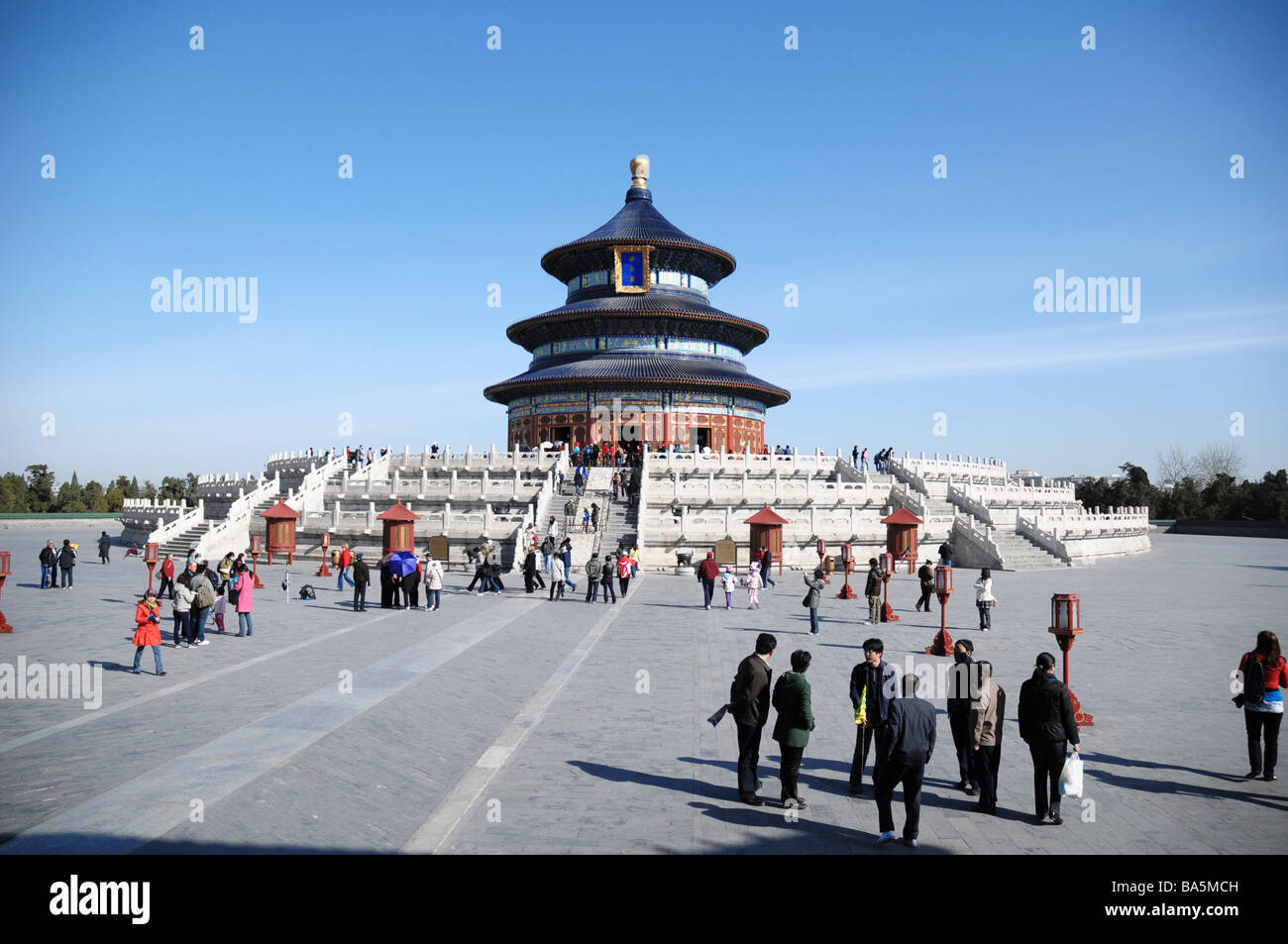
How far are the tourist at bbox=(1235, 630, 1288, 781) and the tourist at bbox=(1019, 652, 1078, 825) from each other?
252 centimetres

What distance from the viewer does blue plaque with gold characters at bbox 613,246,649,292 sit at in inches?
2110

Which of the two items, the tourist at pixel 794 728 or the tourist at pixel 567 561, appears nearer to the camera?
the tourist at pixel 794 728

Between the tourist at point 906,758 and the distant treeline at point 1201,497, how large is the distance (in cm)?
7249

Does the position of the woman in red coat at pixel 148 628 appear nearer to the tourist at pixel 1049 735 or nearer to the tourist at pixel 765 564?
the tourist at pixel 1049 735

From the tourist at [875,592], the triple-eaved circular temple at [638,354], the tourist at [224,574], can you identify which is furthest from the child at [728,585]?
the triple-eaved circular temple at [638,354]

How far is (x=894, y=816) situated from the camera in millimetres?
7672

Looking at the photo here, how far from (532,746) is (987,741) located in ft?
16.2

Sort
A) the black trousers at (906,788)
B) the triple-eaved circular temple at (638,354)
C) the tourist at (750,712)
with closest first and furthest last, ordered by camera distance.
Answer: the black trousers at (906,788) < the tourist at (750,712) < the triple-eaved circular temple at (638,354)

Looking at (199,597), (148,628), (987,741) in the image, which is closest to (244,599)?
(199,597)

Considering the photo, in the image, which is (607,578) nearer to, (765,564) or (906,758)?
(765,564)

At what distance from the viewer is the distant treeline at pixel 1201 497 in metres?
73.4
